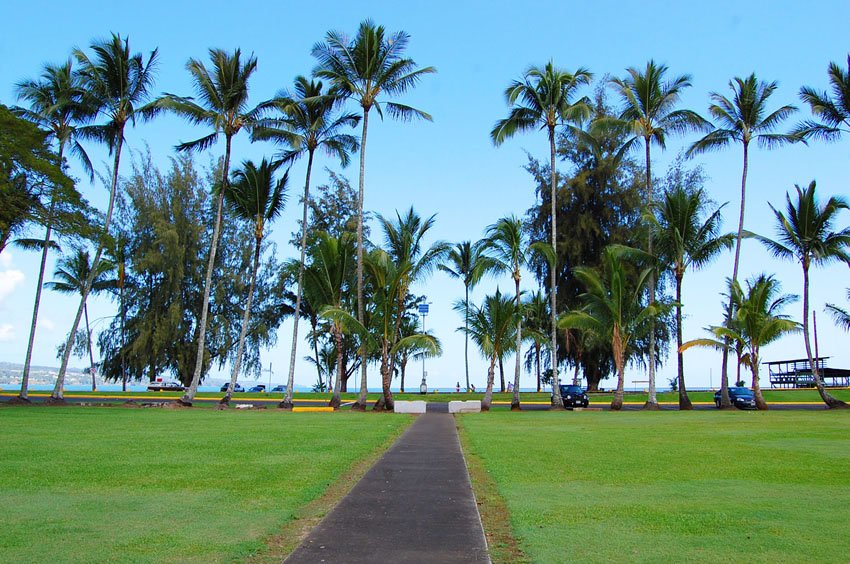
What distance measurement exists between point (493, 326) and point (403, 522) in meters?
23.9

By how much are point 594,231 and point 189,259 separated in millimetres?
27907

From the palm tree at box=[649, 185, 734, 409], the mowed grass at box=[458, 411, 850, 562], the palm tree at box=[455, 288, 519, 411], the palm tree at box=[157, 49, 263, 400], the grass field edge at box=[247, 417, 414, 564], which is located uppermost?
the palm tree at box=[157, 49, 263, 400]

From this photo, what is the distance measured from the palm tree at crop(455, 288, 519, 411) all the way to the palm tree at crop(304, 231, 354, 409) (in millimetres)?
5836

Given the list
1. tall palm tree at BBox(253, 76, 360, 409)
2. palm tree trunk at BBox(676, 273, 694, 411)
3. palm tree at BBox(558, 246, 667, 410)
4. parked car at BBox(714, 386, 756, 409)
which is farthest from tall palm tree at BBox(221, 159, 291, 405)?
parked car at BBox(714, 386, 756, 409)

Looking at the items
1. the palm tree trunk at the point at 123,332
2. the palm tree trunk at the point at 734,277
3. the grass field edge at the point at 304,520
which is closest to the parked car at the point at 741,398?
the palm tree trunk at the point at 734,277

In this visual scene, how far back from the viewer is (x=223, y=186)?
104 ft

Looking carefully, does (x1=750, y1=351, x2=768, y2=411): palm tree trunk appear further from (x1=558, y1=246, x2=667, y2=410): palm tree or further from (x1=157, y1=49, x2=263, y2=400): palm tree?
(x1=157, y1=49, x2=263, y2=400): palm tree

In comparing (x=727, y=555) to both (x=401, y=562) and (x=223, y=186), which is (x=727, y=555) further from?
(x=223, y=186)

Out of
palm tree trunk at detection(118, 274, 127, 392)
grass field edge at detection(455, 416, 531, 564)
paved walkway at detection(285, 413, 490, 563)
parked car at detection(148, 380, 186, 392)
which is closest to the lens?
paved walkway at detection(285, 413, 490, 563)

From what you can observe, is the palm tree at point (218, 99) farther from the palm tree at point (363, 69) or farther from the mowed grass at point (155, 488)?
the mowed grass at point (155, 488)

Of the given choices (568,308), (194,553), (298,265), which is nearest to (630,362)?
(568,308)

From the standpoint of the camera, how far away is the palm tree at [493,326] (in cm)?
2956

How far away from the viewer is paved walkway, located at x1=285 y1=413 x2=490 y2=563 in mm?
5059

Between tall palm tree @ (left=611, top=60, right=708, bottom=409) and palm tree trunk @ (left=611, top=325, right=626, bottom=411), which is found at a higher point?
tall palm tree @ (left=611, top=60, right=708, bottom=409)
